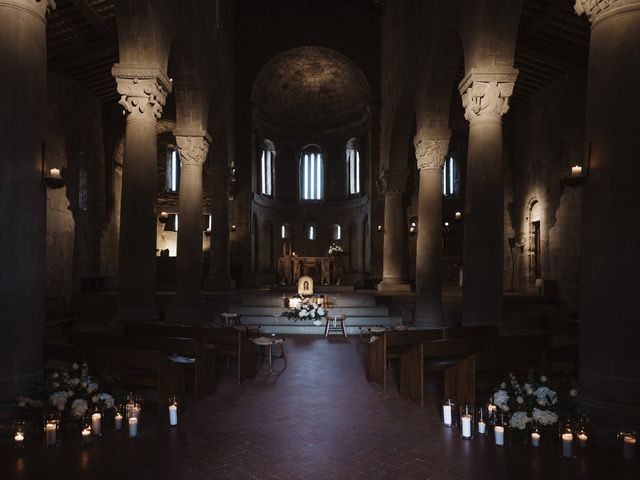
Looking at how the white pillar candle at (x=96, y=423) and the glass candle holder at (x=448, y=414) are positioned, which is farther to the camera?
the glass candle holder at (x=448, y=414)

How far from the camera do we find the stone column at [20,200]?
221 inches

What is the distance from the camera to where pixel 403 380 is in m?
7.80

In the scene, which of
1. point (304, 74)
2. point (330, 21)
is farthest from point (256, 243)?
point (330, 21)

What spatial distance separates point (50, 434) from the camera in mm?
5402

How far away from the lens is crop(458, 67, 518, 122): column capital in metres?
9.67

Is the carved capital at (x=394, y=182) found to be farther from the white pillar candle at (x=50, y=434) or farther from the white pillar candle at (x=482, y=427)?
the white pillar candle at (x=50, y=434)

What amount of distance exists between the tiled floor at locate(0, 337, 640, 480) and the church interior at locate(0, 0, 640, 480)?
0.13ft

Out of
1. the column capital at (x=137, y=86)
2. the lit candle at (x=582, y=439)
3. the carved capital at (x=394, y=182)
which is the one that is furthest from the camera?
the carved capital at (x=394, y=182)

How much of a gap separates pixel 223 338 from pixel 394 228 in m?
12.9

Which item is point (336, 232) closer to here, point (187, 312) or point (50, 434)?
point (187, 312)

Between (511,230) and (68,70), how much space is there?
67.8 feet

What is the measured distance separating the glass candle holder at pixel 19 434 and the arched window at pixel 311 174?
93.2 feet

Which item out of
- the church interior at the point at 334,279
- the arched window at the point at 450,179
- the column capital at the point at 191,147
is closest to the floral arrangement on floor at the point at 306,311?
the church interior at the point at 334,279

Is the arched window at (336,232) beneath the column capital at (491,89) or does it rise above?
beneath
